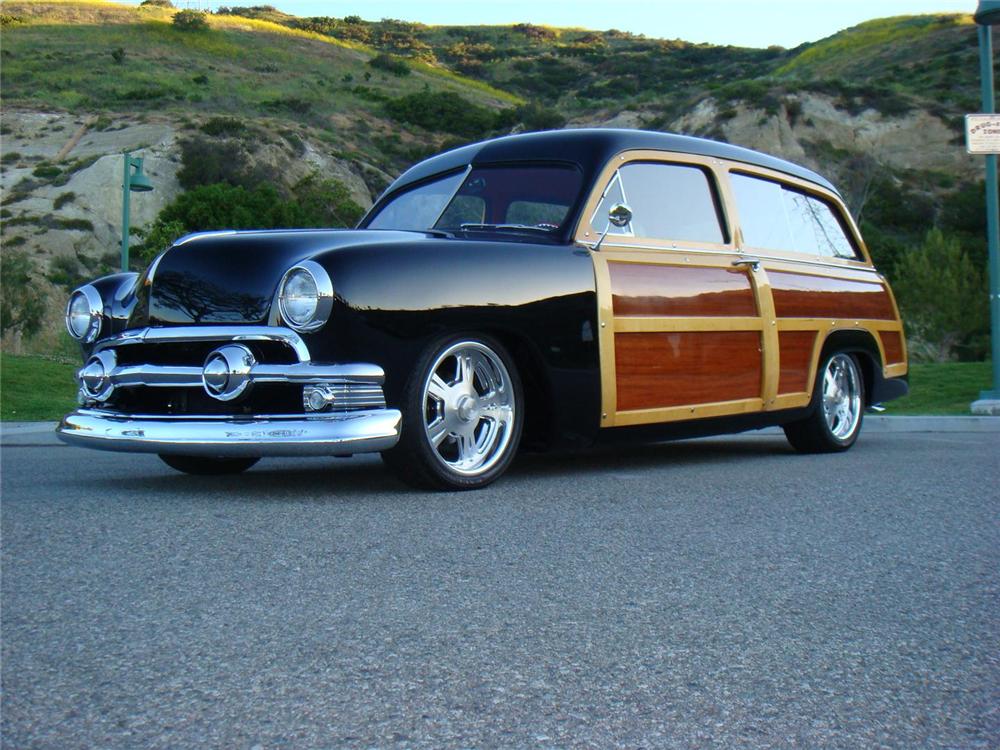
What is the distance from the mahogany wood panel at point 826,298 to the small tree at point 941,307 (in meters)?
21.7

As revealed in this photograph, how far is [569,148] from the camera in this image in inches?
254

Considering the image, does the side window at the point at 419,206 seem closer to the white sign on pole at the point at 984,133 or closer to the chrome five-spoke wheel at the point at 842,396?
the chrome five-spoke wheel at the point at 842,396

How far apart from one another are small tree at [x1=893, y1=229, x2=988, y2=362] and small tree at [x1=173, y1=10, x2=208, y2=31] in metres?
69.6

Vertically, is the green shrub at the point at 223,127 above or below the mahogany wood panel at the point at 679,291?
above

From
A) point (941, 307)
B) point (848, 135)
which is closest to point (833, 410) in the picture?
point (941, 307)

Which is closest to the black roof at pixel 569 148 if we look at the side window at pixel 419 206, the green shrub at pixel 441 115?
the side window at pixel 419 206

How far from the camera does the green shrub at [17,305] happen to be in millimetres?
25391

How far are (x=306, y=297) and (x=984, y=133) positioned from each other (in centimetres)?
992

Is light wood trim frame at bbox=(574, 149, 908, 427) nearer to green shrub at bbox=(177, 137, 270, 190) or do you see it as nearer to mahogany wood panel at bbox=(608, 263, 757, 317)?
mahogany wood panel at bbox=(608, 263, 757, 317)

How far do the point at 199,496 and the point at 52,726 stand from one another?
2981mm

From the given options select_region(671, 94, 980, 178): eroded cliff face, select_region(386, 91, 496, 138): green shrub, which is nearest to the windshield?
select_region(671, 94, 980, 178): eroded cliff face

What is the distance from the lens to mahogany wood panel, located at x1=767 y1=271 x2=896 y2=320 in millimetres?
7223

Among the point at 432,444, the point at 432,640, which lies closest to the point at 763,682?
the point at 432,640

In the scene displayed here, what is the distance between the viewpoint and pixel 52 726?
2.24 m
